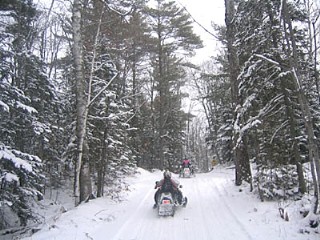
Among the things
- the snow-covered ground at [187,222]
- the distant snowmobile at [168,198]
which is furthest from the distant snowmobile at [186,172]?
the distant snowmobile at [168,198]

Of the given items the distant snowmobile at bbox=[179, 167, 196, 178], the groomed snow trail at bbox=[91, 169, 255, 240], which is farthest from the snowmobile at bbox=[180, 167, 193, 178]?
the groomed snow trail at bbox=[91, 169, 255, 240]

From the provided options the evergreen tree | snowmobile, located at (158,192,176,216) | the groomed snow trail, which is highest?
the evergreen tree

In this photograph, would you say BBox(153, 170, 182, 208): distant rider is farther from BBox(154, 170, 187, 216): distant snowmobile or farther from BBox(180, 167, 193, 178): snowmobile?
BBox(180, 167, 193, 178): snowmobile

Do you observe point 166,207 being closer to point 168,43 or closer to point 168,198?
point 168,198

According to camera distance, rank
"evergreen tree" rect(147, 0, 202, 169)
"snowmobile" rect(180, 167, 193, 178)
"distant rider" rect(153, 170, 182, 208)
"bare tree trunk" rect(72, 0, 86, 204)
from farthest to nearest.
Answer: "evergreen tree" rect(147, 0, 202, 169), "snowmobile" rect(180, 167, 193, 178), "distant rider" rect(153, 170, 182, 208), "bare tree trunk" rect(72, 0, 86, 204)

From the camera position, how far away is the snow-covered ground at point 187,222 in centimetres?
727

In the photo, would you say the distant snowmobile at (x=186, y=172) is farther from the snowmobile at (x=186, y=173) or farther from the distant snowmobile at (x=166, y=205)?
the distant snowmobile at (x=166, y=205)

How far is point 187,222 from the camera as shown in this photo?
29.6ft

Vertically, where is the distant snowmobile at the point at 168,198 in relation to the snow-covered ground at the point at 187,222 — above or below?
above

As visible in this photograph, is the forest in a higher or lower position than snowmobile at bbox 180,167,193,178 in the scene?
higher

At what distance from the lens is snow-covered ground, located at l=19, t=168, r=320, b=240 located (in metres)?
7.27

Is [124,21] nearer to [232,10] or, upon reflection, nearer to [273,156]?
[232,10]

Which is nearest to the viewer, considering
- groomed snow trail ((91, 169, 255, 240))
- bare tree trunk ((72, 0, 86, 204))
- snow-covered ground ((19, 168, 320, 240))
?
snow-covered ground ((19, 168, 320, 240))

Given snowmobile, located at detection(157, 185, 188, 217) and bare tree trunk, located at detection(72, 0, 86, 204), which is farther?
bare tree trunk, located at detection(72, 0, 86, 204)
